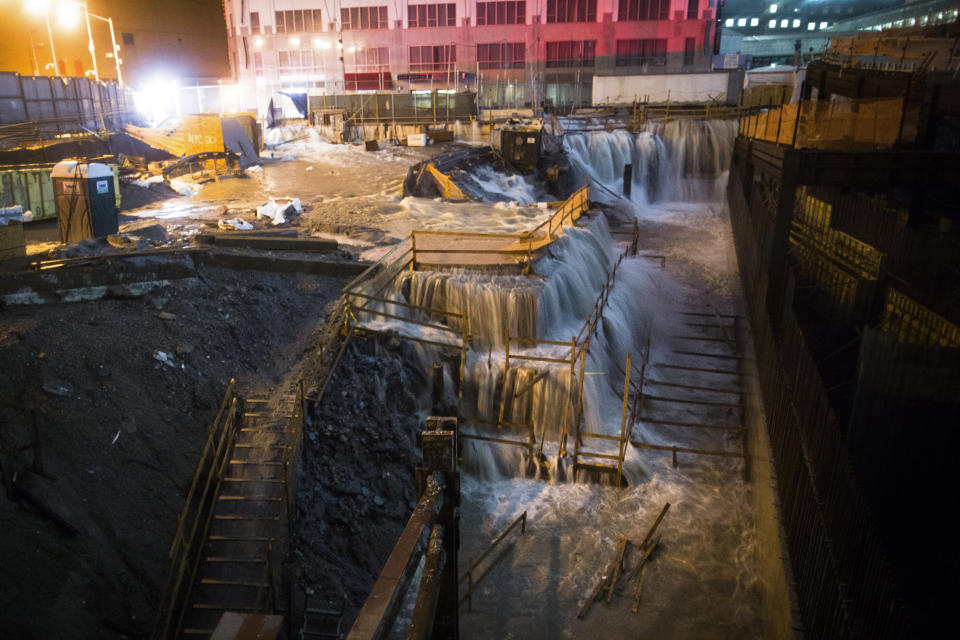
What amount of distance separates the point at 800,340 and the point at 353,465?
7.63 m

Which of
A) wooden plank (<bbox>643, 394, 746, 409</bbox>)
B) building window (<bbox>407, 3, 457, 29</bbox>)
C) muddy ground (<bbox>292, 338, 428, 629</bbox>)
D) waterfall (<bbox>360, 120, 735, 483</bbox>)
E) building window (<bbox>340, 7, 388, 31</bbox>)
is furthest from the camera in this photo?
building window (<bbox>340, 7, 388, 31</bbox>)

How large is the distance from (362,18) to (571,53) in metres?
15.7

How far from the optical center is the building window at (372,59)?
161 feet

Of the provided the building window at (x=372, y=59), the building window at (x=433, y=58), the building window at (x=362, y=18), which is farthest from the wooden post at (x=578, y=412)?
the building window at (x=362, y=18)

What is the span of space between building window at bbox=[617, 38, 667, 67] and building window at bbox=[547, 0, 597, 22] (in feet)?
9.44

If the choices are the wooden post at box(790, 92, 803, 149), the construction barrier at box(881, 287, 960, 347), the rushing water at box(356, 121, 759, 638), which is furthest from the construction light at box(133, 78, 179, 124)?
the construction barrier at box(881, 287, 960, 347)

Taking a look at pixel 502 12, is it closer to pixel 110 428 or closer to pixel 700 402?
pixel 700 402

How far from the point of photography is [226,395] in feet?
34.3

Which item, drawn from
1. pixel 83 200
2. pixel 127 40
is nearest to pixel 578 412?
pixel 83 200

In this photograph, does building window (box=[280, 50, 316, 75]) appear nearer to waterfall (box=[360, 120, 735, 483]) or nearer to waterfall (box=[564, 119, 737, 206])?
waterfall (box=[564, 119, 737, 206])

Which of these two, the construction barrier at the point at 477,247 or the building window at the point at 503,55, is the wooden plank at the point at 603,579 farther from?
the building window at the point at 503,55

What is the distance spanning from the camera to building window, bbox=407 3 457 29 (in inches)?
1889

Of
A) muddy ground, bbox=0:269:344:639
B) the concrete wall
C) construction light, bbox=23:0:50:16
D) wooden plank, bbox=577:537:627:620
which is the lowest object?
wooden plank, bbox=577:537:627:620

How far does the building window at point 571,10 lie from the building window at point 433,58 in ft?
24.5
